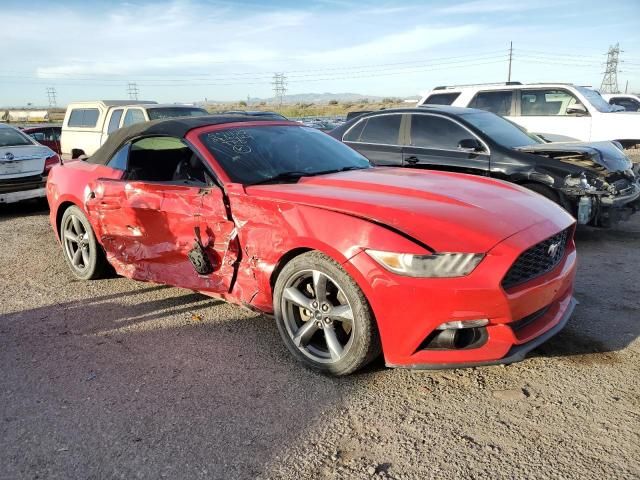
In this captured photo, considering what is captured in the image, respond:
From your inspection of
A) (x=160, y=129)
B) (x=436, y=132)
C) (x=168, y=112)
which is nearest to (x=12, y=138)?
(x=168, y=112)

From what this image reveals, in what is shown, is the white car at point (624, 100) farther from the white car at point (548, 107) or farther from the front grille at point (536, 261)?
the front grille at point (536, 261)

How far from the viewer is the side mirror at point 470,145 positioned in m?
6.56

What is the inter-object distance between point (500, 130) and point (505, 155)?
723mm

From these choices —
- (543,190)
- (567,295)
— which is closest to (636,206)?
(543,190)

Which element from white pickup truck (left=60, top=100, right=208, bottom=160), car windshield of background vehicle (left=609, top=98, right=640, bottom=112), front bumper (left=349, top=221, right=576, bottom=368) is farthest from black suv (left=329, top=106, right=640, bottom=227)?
car windshield of background vehicle (left=609, top=98, right=640, bottom=112)

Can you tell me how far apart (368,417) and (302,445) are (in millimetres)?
410

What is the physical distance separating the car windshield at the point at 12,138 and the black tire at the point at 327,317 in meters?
8.19

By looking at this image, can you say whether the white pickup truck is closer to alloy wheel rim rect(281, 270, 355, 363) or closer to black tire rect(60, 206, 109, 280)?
black tire rect(60, 206, 109, 280)

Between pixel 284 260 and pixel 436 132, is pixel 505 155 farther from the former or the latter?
pixel 284 260

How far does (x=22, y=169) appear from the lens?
907cm

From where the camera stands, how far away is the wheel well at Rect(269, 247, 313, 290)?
11.0 feet

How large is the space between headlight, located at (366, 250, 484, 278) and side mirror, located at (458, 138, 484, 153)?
13.1ft

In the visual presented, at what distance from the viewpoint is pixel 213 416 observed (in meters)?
2.90

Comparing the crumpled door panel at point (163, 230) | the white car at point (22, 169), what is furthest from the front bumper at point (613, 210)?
the white car at point (22, 169)
